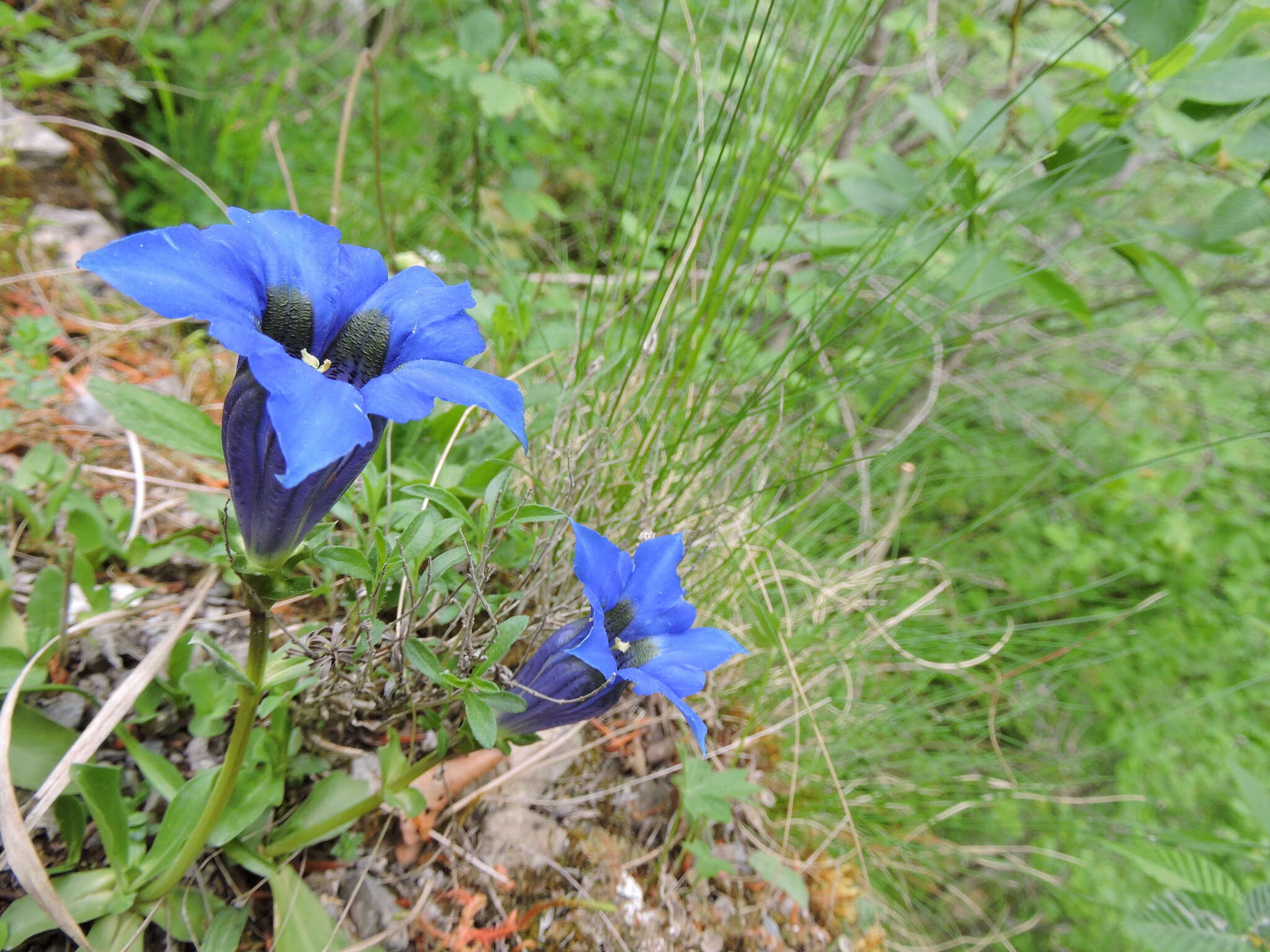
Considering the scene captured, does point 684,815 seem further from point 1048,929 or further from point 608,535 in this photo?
point 1048,929

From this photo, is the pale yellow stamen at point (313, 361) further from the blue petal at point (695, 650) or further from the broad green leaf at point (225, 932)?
the broad green leaf at point (225, 932)

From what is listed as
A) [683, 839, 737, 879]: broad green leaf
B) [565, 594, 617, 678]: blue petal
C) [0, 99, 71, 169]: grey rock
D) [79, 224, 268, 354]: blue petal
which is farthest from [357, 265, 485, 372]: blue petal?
[0, 99, 71, 169]: grey rock

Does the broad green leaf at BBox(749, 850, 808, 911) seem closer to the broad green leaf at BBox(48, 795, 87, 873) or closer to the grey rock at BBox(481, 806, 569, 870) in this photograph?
the grey rock at BBox(481, 806, 569, 870)

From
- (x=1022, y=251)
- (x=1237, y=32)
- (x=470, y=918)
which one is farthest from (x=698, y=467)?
(x=1022, y=251)

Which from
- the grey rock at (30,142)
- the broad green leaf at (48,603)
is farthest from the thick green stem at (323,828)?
the grey rock at (30,142)

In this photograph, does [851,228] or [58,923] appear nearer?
[58,923]

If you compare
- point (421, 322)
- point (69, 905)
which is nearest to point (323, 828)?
point (69, 905)

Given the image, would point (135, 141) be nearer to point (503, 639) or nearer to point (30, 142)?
point (30, 142)
